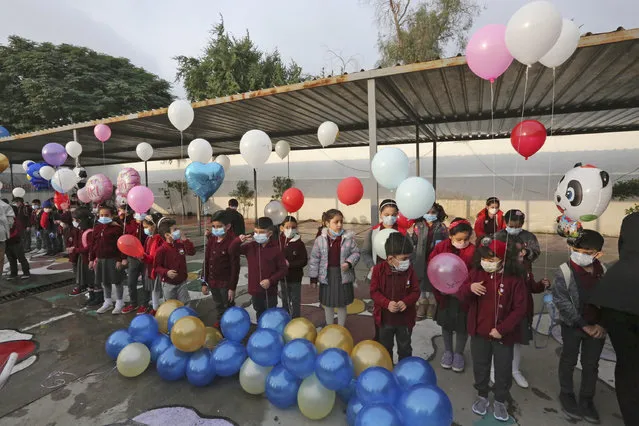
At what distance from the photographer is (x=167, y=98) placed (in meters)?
25.5

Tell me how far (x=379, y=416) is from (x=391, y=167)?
2.37 meters

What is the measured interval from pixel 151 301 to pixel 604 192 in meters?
5.56

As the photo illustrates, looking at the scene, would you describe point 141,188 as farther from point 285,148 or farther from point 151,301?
point 285,148

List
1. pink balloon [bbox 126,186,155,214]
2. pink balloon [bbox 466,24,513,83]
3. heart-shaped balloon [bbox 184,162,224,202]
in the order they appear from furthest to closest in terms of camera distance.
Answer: pink balloon [bbox 126,186,155,214]
heart-shaped balloon [bbox 184,162,224,202]
pink balloon [bbox 466,24,513,83]

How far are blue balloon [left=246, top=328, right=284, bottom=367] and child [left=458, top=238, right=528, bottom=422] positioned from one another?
1.45 meters

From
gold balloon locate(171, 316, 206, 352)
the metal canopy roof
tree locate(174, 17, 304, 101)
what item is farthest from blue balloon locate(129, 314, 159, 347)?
tree locate(174, 17, 304, 101)

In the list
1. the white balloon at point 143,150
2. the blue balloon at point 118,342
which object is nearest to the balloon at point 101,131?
the white balloon at point 143,150

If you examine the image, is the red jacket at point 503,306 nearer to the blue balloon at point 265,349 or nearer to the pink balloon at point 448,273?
the pink balloon at point 448,273

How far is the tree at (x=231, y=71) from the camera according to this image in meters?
21.9

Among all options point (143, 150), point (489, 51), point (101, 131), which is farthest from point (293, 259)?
point (143, 150)

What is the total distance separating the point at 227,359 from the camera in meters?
2.75

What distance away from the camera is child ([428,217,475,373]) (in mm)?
2875

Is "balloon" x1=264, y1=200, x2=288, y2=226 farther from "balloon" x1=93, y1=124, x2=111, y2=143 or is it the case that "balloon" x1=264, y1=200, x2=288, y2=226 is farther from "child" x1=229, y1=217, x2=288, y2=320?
"balloon" x1=93, y1=124, x2=111, y2=143

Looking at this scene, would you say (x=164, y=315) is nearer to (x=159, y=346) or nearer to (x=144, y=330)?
(x=144, y=330)
